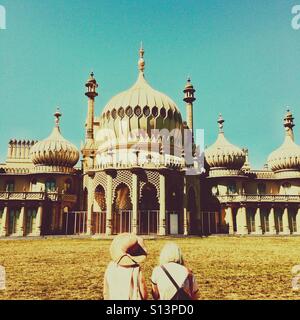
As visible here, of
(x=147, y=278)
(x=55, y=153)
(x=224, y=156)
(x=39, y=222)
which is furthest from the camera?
(x=224, y=156)

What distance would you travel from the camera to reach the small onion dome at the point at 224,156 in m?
41.8

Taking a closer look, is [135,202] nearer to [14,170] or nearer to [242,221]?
[242,221]

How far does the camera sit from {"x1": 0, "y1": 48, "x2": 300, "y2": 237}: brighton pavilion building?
32.5m

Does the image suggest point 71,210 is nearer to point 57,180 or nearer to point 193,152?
point 57,180

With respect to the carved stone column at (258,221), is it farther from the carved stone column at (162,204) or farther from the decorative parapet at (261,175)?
the carved stone column at (162,204)

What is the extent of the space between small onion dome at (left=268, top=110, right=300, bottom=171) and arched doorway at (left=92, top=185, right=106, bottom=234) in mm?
24899

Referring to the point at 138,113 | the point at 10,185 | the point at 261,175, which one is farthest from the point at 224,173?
the point at 10,185

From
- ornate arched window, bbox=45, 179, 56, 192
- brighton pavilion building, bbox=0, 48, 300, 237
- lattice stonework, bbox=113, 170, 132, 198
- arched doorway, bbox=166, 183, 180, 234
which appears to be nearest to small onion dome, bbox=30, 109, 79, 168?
brighton pavilion building, bbox=0, 48, 300, 237

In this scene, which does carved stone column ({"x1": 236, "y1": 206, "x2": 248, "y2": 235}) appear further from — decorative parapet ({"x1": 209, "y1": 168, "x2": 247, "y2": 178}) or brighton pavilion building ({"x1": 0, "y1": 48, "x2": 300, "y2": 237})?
decorative parapet ({"x1": 209, "y1": 168, "x2": 247, "y2": 178})

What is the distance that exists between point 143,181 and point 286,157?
73.3 ft

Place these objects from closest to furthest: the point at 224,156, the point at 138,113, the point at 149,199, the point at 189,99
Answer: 1. the point at 149,199
2. the point at 138,113
3. the point at 224,156
4. the point at 189,99

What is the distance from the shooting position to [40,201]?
117ft

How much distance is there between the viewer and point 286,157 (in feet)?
139
